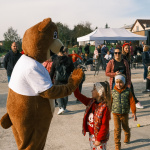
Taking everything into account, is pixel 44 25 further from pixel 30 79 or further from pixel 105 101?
pixel 105 101

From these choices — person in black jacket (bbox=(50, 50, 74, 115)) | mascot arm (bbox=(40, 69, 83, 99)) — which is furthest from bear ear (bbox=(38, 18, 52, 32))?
person in black jacket (bbox=(50, 50, 74, 115))

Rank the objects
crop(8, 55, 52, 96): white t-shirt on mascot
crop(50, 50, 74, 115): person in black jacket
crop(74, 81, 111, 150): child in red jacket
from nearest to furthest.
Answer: crop(8, 55, 52, 96): white t-shirt on mascot → crop(74, 81, 111, 150): child in red jacket → crop(50, 50, 74, 115): person in black jacket

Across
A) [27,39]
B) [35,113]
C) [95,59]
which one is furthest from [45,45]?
[95,59]

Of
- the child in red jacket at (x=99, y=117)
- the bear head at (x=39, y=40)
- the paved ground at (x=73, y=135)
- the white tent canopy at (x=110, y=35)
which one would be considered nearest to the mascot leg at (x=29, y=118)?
the bear head at (x=39, y=40)

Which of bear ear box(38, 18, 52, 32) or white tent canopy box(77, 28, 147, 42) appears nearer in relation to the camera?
bear ear box(38, 18, 52, 32)

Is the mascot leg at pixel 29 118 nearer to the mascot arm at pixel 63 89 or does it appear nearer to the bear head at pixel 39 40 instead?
the mascot arm at pixel 63 89

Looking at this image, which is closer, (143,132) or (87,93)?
(143,132)

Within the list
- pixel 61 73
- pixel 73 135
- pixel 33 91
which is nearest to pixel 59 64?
pixel 61 73

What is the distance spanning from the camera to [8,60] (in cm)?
714

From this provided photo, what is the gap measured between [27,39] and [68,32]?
53.4 metres

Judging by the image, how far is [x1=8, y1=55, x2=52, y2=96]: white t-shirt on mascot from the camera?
8.04 feet

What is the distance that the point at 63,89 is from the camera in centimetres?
259

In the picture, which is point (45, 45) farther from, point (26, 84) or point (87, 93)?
point (87, 93)

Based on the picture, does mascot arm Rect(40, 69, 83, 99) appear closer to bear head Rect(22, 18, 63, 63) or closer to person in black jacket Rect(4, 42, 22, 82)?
bear head Rect(22, 18, 63, 63)
